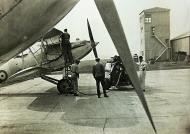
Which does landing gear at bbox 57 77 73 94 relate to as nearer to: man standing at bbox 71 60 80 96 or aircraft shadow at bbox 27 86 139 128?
man standing at bbox 71 60 80 96

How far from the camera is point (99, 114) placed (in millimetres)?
8797

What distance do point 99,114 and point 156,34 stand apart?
2463 millimetres

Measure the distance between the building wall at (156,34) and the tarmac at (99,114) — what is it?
1486 mm

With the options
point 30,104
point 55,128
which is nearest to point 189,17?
point 55,128

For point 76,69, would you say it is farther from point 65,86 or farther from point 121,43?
point 121,43

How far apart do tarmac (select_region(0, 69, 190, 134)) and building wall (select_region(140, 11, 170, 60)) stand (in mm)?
1486

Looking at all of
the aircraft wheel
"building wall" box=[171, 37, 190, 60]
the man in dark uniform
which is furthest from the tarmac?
the man in dark uniform

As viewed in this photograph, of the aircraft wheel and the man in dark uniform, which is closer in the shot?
the man in dark uniform

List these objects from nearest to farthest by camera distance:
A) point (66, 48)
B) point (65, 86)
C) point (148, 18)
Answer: point (148, 18), point (66, 48), point (65, 86)

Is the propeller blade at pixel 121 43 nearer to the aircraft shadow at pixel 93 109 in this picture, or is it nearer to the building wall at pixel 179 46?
the building wall at pixel 179 46

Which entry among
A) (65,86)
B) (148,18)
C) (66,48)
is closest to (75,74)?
(65,86)

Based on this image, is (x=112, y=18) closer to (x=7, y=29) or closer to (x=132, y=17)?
(x=7, y=29)

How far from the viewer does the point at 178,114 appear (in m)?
8.36

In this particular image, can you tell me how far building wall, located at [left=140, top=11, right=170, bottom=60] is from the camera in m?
7.63
